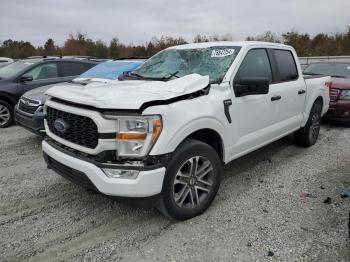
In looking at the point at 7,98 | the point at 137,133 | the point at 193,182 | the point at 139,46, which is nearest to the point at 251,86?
the point at 193,182

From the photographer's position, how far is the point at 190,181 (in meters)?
3.21

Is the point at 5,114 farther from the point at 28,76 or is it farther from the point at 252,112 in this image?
the point at 252,112

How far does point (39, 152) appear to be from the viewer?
5.49m

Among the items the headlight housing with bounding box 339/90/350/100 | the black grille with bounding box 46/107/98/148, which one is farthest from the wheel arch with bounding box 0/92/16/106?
the headlight housing with bounding box 339/90/350/100

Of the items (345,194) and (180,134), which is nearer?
(180,134)

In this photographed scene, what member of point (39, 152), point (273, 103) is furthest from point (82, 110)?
point (39, 152)

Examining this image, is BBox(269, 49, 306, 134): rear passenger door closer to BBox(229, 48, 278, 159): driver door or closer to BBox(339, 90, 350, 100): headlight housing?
BBox(229, 48, 278, 159): driver door

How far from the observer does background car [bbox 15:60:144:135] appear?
532 cm

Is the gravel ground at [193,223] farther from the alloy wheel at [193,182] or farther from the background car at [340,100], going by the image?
the background car at [340,100]

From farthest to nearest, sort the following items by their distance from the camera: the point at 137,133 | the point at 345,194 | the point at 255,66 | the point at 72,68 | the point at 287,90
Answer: the point at 72,68
the point at 287,90
the point at 255,66
the point at 345,194
the point at 137,133

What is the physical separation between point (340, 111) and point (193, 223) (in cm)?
548

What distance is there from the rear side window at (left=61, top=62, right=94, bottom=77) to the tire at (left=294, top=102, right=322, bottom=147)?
18.5 ft

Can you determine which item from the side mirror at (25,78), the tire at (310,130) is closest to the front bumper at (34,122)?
the side mirror at (25,78)

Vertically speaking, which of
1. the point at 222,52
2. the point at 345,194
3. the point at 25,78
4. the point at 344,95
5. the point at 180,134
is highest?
the point at 222,52
